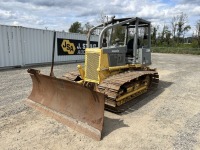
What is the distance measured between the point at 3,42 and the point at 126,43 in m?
8.07

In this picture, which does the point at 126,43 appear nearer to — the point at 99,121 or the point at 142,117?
the point at 142,117

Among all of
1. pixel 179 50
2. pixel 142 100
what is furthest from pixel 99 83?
pixel 179 50

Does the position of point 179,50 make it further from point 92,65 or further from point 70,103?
point 70,103

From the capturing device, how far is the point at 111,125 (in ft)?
14.7

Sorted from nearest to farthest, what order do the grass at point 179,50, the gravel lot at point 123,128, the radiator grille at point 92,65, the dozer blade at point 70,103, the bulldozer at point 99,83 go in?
the gravel lot at point 123,128 → the dozer blade at point 70,103 → the bulldozer at point 99,83 → the radiator grille at point 92,65 → the grass at point 179,50

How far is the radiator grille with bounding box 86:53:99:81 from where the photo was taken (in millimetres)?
5648

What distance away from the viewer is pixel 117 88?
4.90 m

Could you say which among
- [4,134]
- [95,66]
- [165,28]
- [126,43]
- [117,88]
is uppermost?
[165,28]

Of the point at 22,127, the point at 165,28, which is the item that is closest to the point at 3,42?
the point at 22,127

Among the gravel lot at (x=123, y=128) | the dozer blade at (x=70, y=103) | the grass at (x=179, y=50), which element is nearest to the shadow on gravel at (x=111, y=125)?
the gravel lot at (x=123, y=128)

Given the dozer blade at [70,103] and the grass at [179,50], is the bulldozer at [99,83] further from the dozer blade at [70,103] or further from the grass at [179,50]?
the grass at [179,50]

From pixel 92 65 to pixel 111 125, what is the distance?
6.24ft

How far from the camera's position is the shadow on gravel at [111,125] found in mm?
4193

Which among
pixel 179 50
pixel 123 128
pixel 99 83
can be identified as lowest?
pixel 123 128
